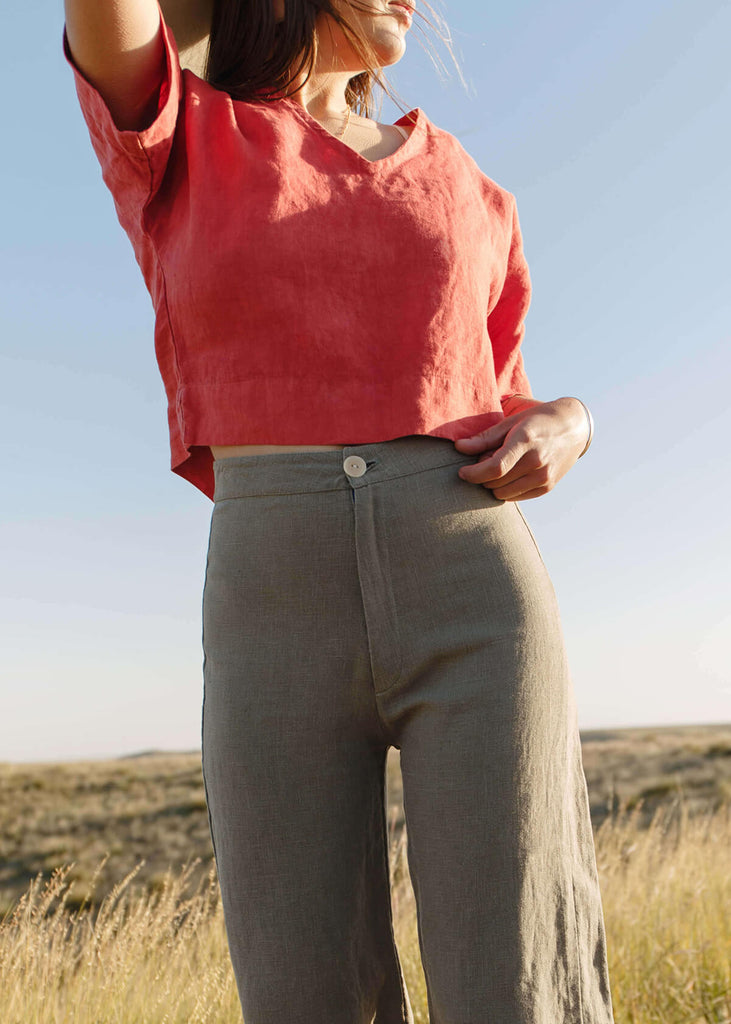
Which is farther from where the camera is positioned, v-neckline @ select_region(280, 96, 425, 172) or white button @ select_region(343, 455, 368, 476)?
v-neckline @ select_region(280, 96, 425, 172)

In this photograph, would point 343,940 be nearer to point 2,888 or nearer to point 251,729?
point 251,729

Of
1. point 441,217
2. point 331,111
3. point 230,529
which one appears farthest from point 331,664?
point 331,111

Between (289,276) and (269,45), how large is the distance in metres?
0.49

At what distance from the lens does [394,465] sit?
46.4 inches

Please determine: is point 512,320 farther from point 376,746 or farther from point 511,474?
point 376,746

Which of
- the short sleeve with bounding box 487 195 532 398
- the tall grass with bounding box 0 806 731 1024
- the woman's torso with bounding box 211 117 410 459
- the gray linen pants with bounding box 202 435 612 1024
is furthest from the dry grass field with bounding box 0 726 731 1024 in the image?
the woman's torso with bounding box 211 117 410 459

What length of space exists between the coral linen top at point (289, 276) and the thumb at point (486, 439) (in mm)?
22

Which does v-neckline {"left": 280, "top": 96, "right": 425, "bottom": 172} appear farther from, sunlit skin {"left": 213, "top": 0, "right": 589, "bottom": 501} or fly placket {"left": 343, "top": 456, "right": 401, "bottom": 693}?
fly placket {"left": 343, "top": 456, "right": 401, "bottom": 693}

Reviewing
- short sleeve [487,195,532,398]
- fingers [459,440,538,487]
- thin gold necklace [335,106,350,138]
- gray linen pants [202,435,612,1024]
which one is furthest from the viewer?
short sleeve [487,195,532,398]

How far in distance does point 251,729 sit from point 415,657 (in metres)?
0.23

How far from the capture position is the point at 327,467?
3.80ft

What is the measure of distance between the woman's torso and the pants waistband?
0.04 ft

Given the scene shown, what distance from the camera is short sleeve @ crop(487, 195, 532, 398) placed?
1581mm

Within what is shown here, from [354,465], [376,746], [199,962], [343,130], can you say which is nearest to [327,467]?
[354,465]
